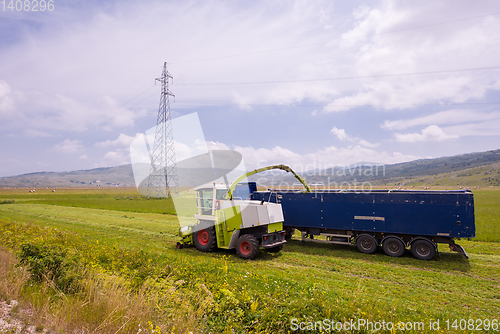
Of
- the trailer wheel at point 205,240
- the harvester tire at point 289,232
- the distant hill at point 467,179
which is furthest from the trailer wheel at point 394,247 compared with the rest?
the distant hill at point 467,179

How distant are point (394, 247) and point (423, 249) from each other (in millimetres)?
1071

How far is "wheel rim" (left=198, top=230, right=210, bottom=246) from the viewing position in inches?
496

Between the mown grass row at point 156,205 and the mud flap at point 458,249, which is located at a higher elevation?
the mud flap at point 458,249

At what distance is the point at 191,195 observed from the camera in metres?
12.9

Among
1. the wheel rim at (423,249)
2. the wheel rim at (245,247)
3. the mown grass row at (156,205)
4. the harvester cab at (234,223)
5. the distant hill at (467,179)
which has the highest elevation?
the harvester cab at (234,223)

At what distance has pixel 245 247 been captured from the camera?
1151cm

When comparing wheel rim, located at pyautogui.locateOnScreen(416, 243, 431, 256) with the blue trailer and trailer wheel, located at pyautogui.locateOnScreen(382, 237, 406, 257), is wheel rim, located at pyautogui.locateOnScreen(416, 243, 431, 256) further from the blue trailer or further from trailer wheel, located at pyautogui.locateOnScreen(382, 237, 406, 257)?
trailer wheel, located at pyautogui.locateOnScreen(382, 237, 406, 257)

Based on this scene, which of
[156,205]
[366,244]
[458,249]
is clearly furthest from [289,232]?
[156,205]

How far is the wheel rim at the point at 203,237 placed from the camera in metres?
12.6

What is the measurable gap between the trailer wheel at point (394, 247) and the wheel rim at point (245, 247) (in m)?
5.99

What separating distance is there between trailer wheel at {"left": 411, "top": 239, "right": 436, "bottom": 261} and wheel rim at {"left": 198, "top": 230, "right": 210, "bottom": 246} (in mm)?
8687

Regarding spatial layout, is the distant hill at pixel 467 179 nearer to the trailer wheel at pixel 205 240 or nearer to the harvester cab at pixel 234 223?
the harvester cab at pixel 234 223

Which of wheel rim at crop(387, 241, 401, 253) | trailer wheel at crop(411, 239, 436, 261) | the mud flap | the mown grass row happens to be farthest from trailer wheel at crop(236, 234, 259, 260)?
the mud flap

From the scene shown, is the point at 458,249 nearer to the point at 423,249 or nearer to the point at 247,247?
the point at 423,249
